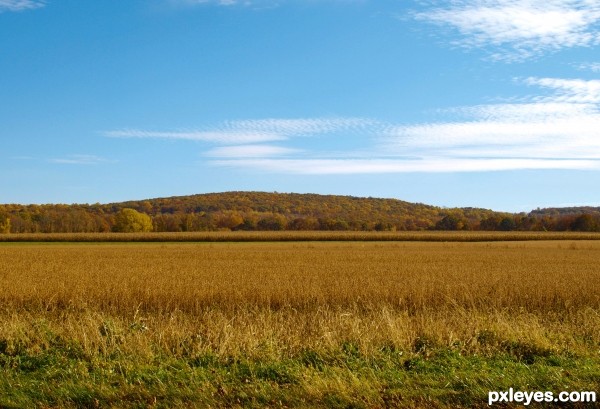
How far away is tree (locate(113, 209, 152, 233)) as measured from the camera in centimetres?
12581

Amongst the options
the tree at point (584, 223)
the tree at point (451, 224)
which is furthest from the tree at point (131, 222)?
the tree at point (584, 223)

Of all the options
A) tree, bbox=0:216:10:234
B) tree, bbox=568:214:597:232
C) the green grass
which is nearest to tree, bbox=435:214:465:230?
tree, bbox=568:214:597:232

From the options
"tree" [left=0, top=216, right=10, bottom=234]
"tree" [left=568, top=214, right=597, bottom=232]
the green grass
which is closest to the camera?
the green grass

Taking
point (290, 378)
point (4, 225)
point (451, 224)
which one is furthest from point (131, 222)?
point (290, 378)

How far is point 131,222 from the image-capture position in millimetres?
126562

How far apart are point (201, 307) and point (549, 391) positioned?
13.5 meters

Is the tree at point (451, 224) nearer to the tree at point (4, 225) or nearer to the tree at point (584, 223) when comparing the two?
the tree at point (584, 223)

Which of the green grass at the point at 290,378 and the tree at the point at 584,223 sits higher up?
the tree at the point at 584,223

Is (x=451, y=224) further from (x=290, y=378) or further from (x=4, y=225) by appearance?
(x=290, y=378)

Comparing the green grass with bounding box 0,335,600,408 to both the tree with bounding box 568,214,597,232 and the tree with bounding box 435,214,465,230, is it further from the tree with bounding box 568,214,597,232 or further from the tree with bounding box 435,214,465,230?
the tree with bounding box 435,214,465,230

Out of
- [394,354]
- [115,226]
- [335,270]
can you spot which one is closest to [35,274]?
[335,270]

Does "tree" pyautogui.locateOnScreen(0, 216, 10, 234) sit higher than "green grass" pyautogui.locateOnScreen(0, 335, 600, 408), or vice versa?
"tree" pyautogui.locateOnScreen(0, 216, 10, 234)

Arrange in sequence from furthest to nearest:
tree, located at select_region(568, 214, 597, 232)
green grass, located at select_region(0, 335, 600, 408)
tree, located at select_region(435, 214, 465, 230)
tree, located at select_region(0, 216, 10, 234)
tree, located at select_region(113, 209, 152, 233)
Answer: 1. tree, located at select_region(435, 214, 465, 230)
2. tree, located at select_region(113, 209, 152, 233)
3. tree, located at select_region(0, 216, 10, 234)
4. tree, located at select_region(568, 214, 597, 232)
5. green grass, located at select_region(0, 335, 600, 408)

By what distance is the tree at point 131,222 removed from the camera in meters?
126
